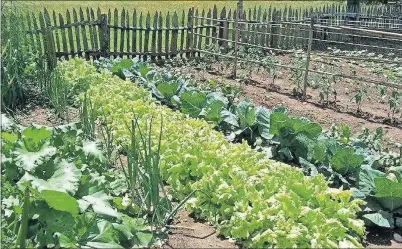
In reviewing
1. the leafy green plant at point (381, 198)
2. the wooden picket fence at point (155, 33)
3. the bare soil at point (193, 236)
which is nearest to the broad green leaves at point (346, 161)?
the leafy green plant at point (381, 198)

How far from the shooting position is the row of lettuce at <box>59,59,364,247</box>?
152 inches

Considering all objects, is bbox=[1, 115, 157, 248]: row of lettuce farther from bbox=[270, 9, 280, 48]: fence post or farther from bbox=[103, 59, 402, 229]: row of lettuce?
bbox=[270, 9, 280, 48]: fence post

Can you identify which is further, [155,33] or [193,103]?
[155,33]

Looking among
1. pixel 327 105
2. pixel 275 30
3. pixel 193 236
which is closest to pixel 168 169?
pixel 193 236

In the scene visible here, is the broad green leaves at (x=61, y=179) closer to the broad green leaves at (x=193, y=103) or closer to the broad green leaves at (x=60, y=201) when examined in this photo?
the broad green leaves at (x=60, y=201)

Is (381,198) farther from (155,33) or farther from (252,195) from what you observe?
(155,33)

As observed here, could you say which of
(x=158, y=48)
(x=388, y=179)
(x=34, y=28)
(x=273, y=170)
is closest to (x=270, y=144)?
(x=273, y=170)

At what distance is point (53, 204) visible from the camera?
3.44 meters

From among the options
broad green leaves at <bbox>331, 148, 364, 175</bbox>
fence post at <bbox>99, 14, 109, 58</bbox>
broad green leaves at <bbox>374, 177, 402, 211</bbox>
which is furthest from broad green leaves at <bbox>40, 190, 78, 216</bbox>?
fence post at <bbox>99, 14, 109, 58</bbox>

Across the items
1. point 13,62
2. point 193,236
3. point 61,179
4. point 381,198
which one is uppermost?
point 13,62

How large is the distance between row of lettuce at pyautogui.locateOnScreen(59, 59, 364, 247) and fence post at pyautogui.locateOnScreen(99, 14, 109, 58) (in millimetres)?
6005

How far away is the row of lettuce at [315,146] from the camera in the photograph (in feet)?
14.6

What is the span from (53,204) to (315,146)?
2807 millimetres

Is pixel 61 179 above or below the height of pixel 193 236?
above
